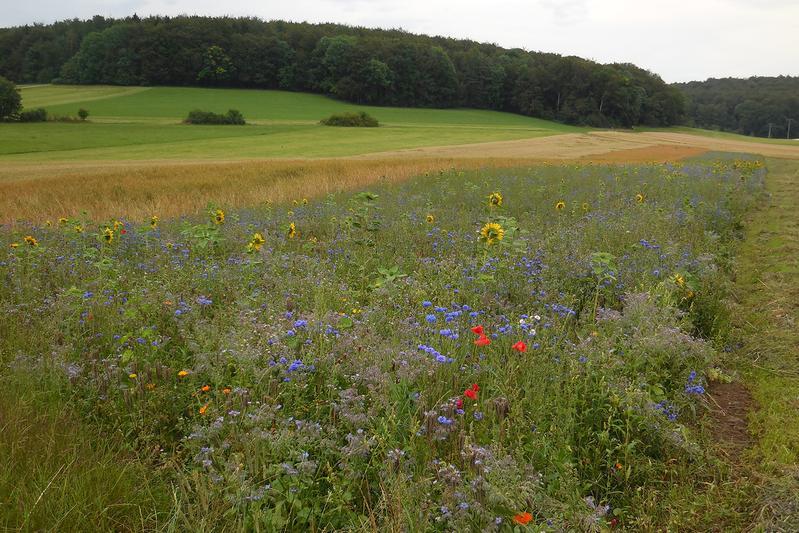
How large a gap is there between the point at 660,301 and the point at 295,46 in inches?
3524

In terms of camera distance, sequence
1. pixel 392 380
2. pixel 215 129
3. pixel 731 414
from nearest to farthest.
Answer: pixel 392 380 < pixel 731 414 < pixel 215 129

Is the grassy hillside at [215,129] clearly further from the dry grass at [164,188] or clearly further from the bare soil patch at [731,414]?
the bare soil patch at [731,414]

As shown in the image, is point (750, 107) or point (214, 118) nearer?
point (214, 118)

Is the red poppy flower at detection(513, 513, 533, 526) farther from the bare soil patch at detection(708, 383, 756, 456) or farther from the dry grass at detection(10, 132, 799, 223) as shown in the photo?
the dry grass at detection(10, 132, 799, 223)

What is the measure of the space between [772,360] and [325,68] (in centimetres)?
8513

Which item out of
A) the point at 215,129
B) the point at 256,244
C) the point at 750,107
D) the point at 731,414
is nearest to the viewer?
the point at 731,414

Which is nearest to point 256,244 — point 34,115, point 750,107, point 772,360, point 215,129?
point 772,360

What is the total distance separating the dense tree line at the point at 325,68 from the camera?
249 feet

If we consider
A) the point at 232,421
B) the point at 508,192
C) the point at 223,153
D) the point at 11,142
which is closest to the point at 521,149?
the point at 223,153

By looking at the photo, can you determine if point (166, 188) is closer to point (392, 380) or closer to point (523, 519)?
point (392, 380)

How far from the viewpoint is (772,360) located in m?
4.73

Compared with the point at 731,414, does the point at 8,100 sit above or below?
above

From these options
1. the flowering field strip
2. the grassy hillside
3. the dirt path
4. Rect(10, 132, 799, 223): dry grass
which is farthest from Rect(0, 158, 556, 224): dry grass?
the grassy hillside

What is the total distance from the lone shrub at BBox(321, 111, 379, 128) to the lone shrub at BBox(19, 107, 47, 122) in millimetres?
28089
